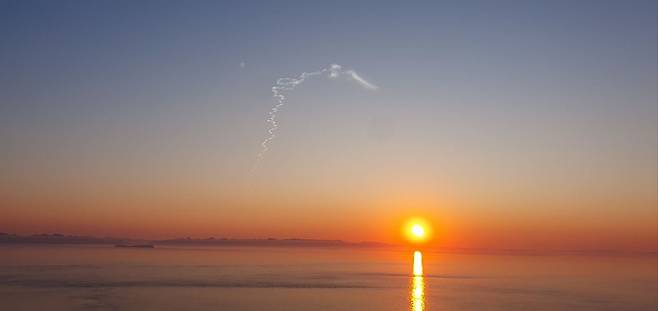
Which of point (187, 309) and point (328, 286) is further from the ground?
point (328, 286)

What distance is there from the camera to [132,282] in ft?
205

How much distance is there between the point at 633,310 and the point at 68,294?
41.1m

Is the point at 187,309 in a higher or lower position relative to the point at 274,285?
lower

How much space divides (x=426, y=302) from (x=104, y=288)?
26.9 meters

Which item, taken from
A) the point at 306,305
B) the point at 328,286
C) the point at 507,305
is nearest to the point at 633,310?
the point at 507,305

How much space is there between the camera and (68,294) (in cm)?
4828

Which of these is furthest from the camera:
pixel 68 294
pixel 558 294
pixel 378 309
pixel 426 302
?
pixel 558 294

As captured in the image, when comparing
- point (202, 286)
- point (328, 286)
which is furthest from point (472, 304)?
point (202, 286)

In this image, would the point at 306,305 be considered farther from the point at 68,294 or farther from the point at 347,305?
the point at 68,294

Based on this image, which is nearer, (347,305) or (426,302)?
(347,305)

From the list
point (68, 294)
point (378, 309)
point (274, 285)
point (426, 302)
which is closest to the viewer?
point (378, 309)

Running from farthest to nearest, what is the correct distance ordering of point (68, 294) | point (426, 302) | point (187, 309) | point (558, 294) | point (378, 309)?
point (558, 294), point (426, 302), point (68, 294), point (378, 309), point (187, 309)

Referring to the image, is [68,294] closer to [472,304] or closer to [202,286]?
[202,286]

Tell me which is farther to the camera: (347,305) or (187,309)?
(347,305)
